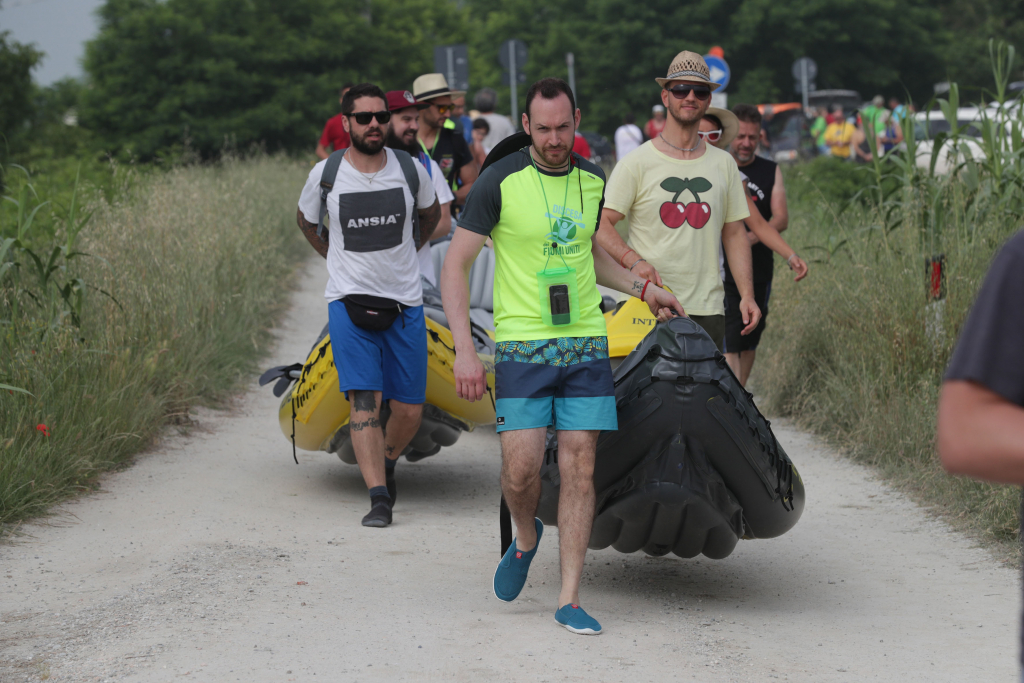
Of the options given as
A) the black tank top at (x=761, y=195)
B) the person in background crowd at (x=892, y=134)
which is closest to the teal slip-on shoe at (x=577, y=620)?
the black tank top at (x=761, y=195)

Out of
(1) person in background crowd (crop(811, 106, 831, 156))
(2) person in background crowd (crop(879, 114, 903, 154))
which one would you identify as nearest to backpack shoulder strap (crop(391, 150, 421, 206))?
(2) person in background crowd (crop(879, 114, 903, 154))

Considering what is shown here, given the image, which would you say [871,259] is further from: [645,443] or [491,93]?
[491,93]

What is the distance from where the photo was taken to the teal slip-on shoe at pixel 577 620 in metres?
4.23

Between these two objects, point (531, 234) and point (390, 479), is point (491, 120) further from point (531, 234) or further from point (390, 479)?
point (531, 234)

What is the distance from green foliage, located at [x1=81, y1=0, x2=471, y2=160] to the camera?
3153cm

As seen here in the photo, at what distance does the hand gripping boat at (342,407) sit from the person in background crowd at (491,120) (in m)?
Result: 6.20

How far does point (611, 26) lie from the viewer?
45125 millimetres

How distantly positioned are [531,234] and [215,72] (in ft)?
95.7

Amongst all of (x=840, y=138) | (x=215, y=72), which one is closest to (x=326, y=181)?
(x=840, y=138)

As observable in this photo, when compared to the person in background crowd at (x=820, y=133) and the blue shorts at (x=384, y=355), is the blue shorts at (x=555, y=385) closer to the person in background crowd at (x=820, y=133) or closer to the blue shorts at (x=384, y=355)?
the blue shorts at (x=384, y=355)

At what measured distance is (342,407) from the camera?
6.20 m

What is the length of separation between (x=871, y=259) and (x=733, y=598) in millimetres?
3615

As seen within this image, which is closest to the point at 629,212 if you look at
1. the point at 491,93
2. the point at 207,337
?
the point at 207,337

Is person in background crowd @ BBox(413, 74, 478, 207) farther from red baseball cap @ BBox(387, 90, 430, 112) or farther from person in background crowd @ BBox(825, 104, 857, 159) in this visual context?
person in background crowd @ BBox(825, 104, 857, 159)
